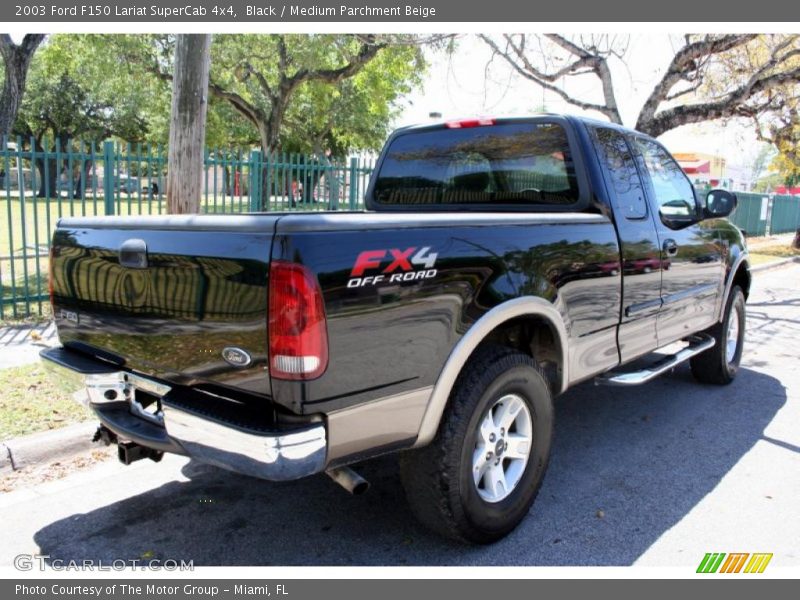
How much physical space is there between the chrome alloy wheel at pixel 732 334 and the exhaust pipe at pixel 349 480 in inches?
172

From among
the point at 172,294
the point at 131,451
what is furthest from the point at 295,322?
the point at 131,451

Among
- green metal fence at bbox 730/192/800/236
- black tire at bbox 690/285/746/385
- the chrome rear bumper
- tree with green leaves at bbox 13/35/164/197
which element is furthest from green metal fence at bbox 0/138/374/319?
tree with green leaves at bbox 13/35/164/197

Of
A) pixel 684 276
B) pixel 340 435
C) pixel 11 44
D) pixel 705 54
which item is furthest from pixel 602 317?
pixel 11 44

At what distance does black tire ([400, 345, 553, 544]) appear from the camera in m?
2.79

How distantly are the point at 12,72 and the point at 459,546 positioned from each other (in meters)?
10.4

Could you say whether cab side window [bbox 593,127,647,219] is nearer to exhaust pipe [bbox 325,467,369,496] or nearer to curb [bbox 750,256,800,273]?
exhaust pipe [bbox 325,467,369,496]

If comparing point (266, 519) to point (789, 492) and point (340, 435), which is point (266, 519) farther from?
point (789, 492)

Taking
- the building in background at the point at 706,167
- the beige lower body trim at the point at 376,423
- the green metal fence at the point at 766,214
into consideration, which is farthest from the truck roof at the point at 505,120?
the building in background at the point at 706,167

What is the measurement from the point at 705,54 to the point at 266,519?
36.8 feet

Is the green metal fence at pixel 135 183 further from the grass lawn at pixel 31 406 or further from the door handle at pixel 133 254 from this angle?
the door handle at pixel 133 254

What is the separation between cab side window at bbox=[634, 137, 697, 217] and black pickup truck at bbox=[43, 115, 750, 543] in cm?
35

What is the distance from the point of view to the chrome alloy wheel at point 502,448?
2992 millimetres

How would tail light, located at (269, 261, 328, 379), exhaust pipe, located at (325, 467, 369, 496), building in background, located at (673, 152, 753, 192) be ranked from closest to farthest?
tail light, located at (269, 261, 328, 379), exhaust pipe, located at (325, 467, 369, 496), building in background, located at (673, 152, 753, 192)

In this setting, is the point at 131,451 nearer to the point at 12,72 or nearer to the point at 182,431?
the point at 182,431
